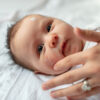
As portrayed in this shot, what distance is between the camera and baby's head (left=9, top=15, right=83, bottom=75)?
954mm

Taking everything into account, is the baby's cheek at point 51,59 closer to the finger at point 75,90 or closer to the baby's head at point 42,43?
the baby's head at point 42,43

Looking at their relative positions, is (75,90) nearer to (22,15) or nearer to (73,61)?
(73,61)

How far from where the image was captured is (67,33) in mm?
983

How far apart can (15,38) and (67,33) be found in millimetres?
267

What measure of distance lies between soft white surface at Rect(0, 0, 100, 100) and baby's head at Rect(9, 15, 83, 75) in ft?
0.18

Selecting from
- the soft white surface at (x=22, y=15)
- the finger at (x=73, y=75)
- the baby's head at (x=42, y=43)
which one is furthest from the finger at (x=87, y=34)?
the soft white surface at (x=22, y=15)

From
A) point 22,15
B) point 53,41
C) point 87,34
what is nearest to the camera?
point 87,34

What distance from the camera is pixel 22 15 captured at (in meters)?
1.42

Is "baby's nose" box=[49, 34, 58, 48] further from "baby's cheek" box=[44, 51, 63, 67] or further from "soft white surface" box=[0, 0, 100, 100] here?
"soft white surface" box=[0, 0, 100, 100]

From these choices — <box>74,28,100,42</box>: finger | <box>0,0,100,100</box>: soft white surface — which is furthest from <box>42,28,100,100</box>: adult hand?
<box>0,0,100,100</box>: soft white surface

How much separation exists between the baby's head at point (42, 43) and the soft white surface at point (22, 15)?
5 cm

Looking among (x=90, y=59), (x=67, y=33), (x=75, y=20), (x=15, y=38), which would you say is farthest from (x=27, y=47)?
(x=75, y=20)

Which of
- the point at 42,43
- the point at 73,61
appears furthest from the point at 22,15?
the point at 73,61

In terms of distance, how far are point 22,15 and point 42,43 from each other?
1.54 feet
